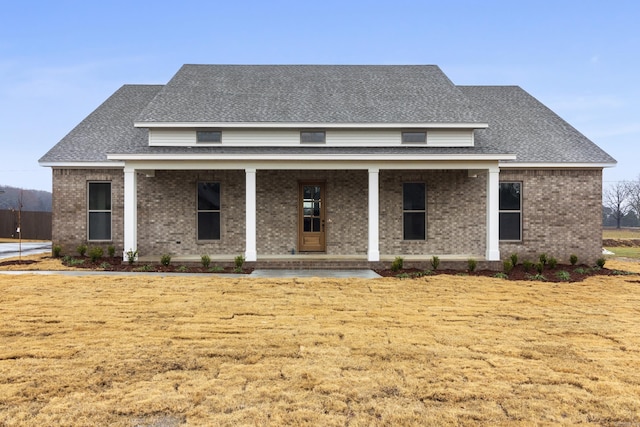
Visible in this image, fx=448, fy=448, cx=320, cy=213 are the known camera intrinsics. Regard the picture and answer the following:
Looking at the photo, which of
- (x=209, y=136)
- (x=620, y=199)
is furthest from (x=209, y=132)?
(x=620, y=199)

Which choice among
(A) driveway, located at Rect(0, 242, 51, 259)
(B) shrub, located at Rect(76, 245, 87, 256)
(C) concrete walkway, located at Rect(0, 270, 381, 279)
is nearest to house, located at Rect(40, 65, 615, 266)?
(B) shrub, located at Rect(76, 245, 87, 256)

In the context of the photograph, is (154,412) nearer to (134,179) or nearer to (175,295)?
(175,295)

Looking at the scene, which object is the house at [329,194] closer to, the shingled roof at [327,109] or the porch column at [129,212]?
the shingled roof at [327,109]

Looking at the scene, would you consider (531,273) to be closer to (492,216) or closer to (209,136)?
(492,216)

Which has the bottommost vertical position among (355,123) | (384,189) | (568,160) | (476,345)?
(476,345)

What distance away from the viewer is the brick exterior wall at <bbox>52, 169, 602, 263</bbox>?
604 inches

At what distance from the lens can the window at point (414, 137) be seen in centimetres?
1506

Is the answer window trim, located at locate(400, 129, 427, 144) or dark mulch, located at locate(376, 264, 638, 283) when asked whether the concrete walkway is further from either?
window trim, located at locate(400, 129, 427, 144)

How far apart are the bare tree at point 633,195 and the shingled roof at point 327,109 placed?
7337 cm

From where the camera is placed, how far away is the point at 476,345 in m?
5.99

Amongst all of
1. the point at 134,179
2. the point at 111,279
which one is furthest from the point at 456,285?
the point at 134,179

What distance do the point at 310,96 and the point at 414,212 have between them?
5768 millimetres

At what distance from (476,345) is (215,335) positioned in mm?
3598

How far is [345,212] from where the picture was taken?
15.4 meters
